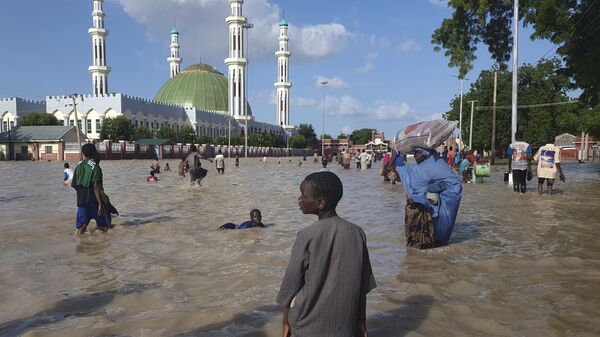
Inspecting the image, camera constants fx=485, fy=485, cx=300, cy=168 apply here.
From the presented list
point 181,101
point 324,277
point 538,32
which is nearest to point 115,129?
point 181,101

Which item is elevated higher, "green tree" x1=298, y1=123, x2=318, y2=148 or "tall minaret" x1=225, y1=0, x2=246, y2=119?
"tall minaret" x1=225, y1=0, x2=246, y2=119

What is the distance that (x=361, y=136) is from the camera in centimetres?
14438

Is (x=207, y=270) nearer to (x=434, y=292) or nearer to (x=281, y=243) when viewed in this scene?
(x=281, y=243)

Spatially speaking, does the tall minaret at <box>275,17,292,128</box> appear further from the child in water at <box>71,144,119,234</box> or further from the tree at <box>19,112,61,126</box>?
the child in water at <box>71,144,119,234</box>

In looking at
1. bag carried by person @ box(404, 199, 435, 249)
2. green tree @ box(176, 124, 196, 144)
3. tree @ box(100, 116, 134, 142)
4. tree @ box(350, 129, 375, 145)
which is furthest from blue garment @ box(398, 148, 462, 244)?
tree @ box(350, 129, 375, 145)

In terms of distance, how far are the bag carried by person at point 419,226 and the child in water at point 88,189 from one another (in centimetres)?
455

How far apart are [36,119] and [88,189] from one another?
60017 millimetres

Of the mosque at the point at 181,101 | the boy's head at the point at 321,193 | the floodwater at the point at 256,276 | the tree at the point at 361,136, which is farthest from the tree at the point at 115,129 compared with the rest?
the tree at the point at 361,136

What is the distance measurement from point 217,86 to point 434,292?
103 meters

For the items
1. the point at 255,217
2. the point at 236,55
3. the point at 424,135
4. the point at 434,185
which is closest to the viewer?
the point at 434,185

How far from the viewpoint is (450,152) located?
22594 mm

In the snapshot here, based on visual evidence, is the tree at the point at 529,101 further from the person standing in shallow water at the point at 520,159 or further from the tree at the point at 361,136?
the tree at the point at 361,136

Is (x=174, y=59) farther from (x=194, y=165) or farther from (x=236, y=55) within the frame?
(x=194, y=165)

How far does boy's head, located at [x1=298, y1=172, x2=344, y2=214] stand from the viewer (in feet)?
8.32
